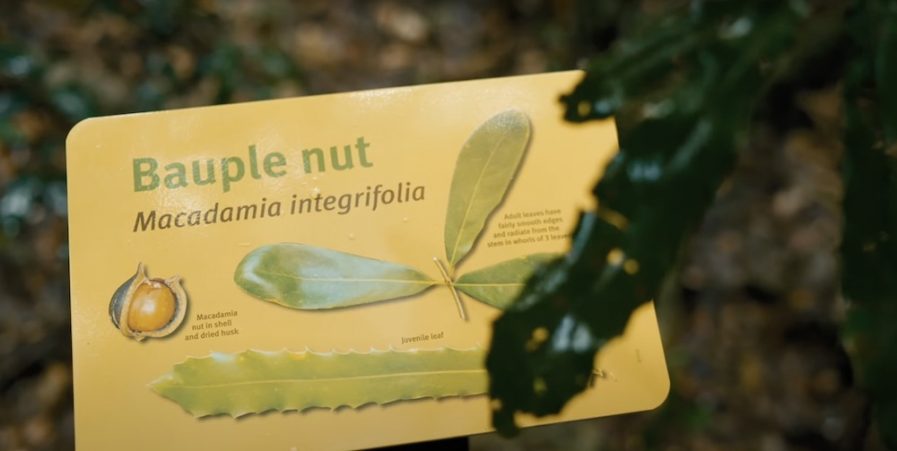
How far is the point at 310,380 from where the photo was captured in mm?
429

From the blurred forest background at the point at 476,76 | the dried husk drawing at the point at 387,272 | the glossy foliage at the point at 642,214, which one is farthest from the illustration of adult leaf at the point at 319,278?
the blurred forest background at the point at 476,76

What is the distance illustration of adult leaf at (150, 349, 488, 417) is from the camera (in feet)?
1.39

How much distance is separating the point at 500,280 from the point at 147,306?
0.24 metres

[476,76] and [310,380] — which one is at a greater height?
[476,76]

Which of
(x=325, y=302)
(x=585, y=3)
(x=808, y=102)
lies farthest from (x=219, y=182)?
(x=808, y=102)

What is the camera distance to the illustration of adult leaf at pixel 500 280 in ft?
1.48

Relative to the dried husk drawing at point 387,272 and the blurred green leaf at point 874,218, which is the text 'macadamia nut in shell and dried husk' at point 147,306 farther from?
the blurred green leaf at point 874,218

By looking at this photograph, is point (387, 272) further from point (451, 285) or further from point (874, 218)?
point (874, 218)

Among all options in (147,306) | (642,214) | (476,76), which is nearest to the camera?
(642,214)

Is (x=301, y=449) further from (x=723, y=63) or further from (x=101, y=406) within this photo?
(x=723, y=63)

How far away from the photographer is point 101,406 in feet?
1.40

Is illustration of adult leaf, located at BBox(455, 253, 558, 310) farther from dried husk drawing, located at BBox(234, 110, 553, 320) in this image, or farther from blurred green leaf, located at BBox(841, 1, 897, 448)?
blurred green leaf, located at BBox(841, 1, 897, 448)

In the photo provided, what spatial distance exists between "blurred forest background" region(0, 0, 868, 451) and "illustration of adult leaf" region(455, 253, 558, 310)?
15 centimetres

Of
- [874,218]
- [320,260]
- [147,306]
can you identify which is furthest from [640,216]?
[147,306]
